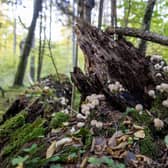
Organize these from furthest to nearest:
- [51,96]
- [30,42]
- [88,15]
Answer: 1. [30,42]
2. [88,15]
3. [51,96]

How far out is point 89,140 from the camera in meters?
2.12

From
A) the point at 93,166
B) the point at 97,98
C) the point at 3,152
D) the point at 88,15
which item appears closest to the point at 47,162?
the point at 93,166

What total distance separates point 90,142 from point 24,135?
0.72 m

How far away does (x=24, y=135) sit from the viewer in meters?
2.55

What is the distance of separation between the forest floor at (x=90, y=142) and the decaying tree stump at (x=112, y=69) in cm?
19

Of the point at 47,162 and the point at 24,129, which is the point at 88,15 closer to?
the point at 24,129

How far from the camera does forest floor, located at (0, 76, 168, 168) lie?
189cm

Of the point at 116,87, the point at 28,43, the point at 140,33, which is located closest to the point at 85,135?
the point at 116,87

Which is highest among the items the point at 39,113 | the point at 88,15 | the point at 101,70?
the point at 88,15

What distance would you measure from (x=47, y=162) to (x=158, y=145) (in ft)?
2.58

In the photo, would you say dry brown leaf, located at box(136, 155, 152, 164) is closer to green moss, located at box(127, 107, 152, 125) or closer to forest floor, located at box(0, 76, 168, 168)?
forest floor, located at box(0, 76, 168, 168)

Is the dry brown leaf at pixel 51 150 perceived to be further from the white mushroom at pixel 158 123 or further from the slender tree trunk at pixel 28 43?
the slender tree trunk at pixel 28 43

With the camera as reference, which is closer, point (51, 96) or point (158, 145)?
point (158, 145)

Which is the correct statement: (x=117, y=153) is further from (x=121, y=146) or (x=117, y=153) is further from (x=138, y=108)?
(x=138, y=108)
